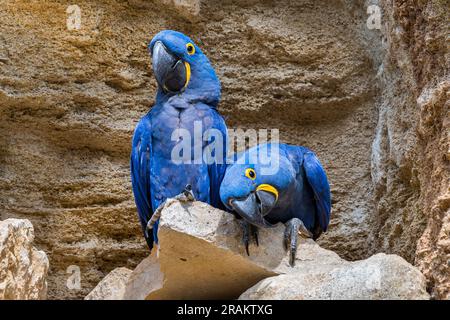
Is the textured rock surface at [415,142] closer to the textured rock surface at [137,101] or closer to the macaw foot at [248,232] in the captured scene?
the textured rock surface at [137,101]

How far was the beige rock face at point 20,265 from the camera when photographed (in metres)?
3.27

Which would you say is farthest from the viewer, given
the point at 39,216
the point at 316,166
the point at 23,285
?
the point at 39,216

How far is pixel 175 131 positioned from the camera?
4168 millimetres

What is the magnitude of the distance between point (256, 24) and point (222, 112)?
56 cm

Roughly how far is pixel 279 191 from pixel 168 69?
93 cm

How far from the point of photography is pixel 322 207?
4109mm

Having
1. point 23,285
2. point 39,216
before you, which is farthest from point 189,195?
point 39,216

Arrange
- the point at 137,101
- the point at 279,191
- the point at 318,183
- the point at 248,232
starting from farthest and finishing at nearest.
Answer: the point at 137,101 → the point at 318,183 → the point at 279,191 → the point at 248,232

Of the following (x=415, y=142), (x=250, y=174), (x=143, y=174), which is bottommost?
(x=143, y=174)

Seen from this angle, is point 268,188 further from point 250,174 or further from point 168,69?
point 168,69

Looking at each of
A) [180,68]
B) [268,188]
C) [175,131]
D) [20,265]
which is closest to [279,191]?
[268,188]

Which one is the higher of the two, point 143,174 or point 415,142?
point 415,142

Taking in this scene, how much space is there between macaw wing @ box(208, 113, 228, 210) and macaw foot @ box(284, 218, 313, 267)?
525mm

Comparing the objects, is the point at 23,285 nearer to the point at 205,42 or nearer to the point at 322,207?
the point at 322,207
